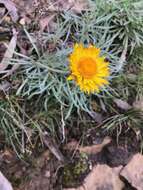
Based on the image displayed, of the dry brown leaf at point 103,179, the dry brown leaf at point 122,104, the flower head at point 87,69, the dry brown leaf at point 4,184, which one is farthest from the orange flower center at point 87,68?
the dry brown leaf at point 4,184

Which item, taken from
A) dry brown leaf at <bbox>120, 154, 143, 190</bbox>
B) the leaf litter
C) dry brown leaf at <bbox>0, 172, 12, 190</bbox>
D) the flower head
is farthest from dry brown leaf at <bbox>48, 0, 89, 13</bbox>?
dry brown leaf at <bbox>0, 172, 12, 190</bbox>

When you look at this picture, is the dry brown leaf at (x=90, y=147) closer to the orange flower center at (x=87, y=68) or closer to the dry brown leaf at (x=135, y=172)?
the dry brown leaf at (x=135, y=172)

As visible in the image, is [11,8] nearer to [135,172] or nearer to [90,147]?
[90,147]

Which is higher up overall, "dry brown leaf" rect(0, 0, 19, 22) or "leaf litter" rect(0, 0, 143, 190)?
"dry brown leaf" rect(0, 0, 19, 22)

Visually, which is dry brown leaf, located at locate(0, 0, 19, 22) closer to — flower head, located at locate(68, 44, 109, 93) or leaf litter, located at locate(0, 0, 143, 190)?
leaf litter, located at locate(0, 0, 143, 190)

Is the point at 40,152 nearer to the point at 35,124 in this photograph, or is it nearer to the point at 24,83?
the point at 35,124

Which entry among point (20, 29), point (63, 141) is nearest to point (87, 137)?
point (63, 141)
